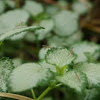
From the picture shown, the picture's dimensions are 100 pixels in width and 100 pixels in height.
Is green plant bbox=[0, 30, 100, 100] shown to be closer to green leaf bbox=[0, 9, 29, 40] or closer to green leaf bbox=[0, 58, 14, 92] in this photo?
green leaf bbox=[0, 58, 14, 92]

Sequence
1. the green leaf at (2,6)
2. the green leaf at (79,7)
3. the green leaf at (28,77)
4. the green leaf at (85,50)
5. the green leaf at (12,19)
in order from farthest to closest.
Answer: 1. the green leaf at (79,7)
2. the green leaf at (2,6)
3. the green leaf at (12,19)
4. the green leaf at (85,50)
5. the green leaf at (28,77)

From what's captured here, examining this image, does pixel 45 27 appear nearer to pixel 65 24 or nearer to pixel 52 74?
pixel 65 24

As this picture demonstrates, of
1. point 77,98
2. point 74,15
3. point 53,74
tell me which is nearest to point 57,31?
point 74,15

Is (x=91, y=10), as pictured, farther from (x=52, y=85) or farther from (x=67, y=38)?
A: (x=52, y=85)

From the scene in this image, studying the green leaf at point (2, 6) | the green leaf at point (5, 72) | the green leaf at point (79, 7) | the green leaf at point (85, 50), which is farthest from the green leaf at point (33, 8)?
the green leaf at point (5, 72)

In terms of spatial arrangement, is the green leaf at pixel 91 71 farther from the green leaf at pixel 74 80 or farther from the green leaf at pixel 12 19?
the green leaf at pixel 12 19

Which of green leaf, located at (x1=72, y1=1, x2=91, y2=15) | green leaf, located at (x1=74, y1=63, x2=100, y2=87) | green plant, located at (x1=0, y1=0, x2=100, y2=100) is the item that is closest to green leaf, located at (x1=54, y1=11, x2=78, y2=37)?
green plant, located at (x1=0, y1=0, x2=100, y2=100)
